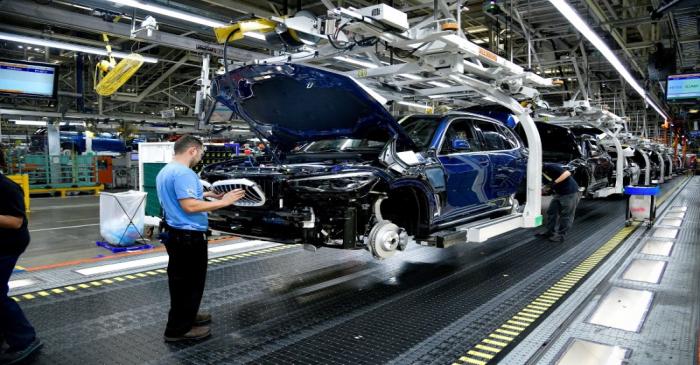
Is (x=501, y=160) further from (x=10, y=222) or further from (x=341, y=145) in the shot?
(x=10, y=222)

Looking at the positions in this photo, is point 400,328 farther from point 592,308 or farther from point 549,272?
point 549,272

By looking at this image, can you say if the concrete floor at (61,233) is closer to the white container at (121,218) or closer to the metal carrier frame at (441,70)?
the white container at (121,218)

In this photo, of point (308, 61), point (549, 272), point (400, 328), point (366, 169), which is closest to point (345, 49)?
point (308, 61)

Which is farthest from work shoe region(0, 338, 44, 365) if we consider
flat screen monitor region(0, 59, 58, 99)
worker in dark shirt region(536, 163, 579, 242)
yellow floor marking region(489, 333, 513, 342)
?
flat screen monitor region(0, 59, 58, 99)

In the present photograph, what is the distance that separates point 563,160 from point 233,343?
25.3ft

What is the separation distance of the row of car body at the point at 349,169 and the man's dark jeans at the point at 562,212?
5.17ft

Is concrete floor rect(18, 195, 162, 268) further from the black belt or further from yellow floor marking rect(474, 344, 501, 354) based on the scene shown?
yellow floor marking rect(474, 344, 501, 354)

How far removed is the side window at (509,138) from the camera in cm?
574

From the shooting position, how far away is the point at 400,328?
10.9ft

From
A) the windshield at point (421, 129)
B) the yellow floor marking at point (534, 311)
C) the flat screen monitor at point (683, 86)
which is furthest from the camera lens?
the flat screen monitor at point (683, 86)

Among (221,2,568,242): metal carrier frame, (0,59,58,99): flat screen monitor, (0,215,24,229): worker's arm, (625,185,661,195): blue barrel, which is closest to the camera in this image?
(0,215,24,229): worker's arm

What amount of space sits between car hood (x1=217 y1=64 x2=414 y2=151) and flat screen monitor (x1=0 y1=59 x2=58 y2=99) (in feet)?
30.3

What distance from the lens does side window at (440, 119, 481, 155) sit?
4.56 m

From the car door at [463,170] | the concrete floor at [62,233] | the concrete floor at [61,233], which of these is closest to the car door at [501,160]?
the car door at [463,170]
